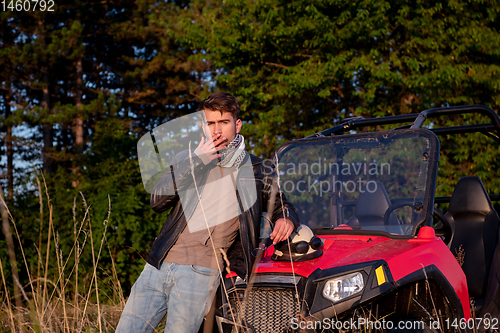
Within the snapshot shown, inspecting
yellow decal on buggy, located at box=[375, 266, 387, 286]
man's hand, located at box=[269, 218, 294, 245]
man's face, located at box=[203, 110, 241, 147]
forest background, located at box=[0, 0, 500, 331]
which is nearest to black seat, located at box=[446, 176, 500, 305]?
yellow decal on buggy, located at box=[375, 266, 387, 286]

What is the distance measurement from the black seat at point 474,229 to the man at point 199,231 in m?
2.24

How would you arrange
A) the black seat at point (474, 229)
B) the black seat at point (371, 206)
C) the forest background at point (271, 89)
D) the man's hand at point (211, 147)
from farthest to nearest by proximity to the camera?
the forest background at point (271, 89)
the black seat at point (474, 229)
the black seat at point (371, 206)
the man's hand at point (211, 147)

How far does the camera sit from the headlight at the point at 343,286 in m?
2.34

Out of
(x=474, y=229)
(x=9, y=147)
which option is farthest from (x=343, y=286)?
(x=9, y=147)

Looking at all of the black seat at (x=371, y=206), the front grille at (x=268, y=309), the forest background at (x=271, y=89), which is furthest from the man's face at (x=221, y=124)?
the forest background at (x=271, y=89)

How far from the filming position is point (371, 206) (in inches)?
132

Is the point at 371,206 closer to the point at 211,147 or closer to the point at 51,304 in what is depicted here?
the point at 211,147

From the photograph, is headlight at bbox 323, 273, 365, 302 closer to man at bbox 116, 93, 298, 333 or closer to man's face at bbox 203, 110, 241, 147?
man at bbox 116, 93, 298, 333

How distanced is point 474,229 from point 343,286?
7.10 feet

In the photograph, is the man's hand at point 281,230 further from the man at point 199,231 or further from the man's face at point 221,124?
the man's face at point 221,124

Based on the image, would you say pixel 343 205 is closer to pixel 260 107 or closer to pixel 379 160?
pixel 379 160

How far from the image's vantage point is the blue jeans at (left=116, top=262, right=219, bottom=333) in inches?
84.1

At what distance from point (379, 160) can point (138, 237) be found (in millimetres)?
4484

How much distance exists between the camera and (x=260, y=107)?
12828 millimetres
